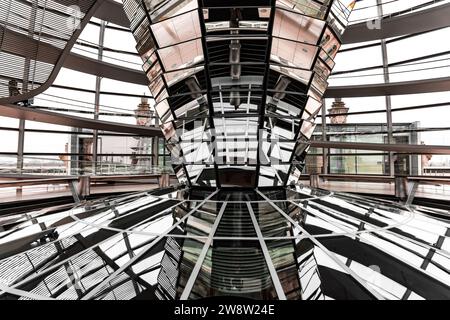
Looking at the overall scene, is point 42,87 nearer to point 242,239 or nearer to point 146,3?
point 146,3

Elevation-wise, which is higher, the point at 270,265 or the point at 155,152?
the point at 155,152

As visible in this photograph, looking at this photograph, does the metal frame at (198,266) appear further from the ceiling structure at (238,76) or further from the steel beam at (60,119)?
the steel beam at (60,119)

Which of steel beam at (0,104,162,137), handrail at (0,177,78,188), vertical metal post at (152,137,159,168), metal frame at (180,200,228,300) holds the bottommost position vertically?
metal frame at (180,200,228,300)

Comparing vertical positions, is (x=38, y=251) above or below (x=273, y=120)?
below

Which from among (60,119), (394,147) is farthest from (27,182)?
(394,147)

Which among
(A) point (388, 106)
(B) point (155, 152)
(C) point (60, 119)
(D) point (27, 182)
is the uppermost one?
(A) point (388, 106)

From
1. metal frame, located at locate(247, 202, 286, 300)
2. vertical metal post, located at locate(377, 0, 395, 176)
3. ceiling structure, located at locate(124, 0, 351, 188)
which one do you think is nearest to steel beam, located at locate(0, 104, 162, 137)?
ceiling structure, located at locate(124, 0, 351, 188)

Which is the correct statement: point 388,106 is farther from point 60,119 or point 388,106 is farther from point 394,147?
point 60,119

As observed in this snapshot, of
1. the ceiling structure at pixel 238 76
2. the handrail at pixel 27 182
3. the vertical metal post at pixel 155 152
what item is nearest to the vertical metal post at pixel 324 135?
the vertical metal post at pixel 155 152

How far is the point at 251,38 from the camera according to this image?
222 inches

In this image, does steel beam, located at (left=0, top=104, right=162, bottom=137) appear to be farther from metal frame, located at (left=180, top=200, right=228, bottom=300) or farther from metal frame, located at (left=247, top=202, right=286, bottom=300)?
metal frame, located at (left=247, top=202, right=286, bottom=300)

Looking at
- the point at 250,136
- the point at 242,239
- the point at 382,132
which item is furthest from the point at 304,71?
the point at 382,132
